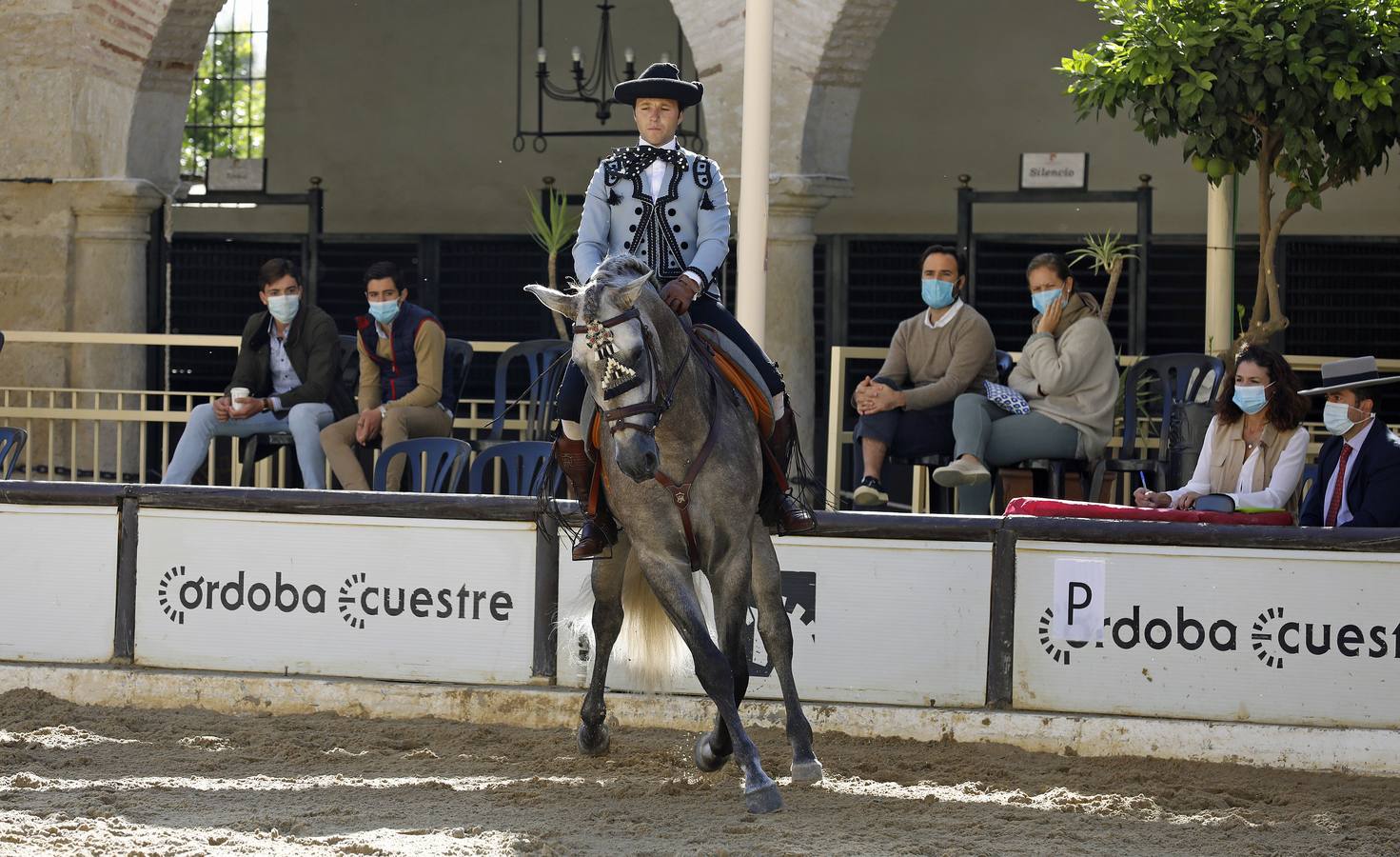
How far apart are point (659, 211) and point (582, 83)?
30.6 feet

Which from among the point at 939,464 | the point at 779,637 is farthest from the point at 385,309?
the point at 779,637

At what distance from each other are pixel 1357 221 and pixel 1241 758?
8979 millimetres

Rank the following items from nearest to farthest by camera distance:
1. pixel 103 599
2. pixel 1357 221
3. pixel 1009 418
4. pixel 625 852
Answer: pixel 625 852, pixel 103 599, pixel 1009 418, pixel 1357 221

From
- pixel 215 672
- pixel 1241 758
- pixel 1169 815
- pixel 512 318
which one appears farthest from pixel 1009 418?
pixel 512 318

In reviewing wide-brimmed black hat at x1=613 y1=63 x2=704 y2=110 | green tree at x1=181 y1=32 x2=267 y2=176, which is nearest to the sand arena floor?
wide-brimmed black hat at x1=613 y1=63 x2=704 y2=110

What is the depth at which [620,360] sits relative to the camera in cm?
562

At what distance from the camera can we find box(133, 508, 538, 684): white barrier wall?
761 centimetres

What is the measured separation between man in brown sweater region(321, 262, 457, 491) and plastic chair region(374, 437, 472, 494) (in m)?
0.17

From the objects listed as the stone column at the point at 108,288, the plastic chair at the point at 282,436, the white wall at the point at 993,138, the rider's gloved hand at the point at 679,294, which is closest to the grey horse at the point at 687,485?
the rider's gloved hand at the point at 679,294

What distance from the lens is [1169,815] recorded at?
6.08 m

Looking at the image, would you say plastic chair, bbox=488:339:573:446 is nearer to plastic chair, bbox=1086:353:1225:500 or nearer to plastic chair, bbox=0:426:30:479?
plastic chair, bbox=0:426:30:479

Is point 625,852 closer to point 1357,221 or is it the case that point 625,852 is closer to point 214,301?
point 1357,221

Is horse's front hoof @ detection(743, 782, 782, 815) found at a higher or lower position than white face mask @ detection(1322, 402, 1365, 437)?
lower

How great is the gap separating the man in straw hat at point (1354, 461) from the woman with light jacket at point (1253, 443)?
0.58 feet
